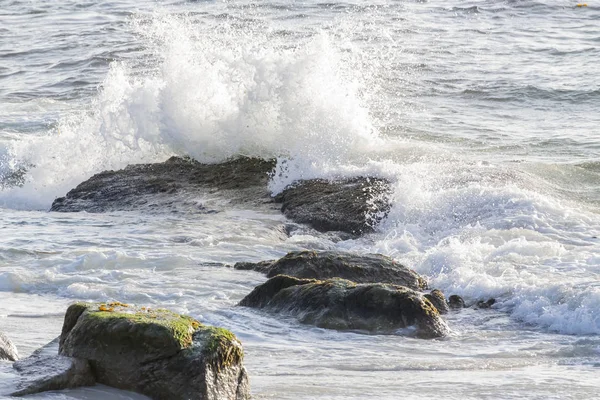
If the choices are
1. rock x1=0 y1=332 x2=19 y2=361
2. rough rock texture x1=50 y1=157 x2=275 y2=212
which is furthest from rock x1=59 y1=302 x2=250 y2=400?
rough rock texture x1=50 y1=157 x2=275 y2=212

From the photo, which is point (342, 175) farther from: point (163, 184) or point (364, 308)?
point (364, 308)

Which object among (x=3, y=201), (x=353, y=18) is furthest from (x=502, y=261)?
(x=353, y=18)

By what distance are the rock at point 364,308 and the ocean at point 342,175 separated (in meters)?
0.14

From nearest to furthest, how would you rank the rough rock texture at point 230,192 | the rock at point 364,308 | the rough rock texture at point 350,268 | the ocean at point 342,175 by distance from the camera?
the ocean at point 342,175, the rock at point 364,308, the rough rock texture at point 350,268, the rough rock texture at point 230,192

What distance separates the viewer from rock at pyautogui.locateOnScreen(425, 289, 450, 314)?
6940 mm

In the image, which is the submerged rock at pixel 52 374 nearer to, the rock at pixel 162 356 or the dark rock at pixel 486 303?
the rock at pixel 162 356

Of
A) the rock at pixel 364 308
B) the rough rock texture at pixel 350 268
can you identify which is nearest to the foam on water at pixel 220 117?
the rough rock texture at pixel 350 268

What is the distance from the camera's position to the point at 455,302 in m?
7.20

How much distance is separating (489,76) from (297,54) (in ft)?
23.9

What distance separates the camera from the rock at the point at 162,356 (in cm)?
444

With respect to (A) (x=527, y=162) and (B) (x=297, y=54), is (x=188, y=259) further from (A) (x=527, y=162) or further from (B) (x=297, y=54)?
(A) (x=527, y=162)

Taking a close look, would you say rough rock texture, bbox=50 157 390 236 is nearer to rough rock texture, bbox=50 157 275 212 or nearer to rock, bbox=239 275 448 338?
rough rock texture, bbox=50 157 275 212

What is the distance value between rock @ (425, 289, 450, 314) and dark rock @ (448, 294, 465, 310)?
0.13 m

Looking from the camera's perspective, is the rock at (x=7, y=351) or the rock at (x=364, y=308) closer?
the rock at (x=7, y=351)
